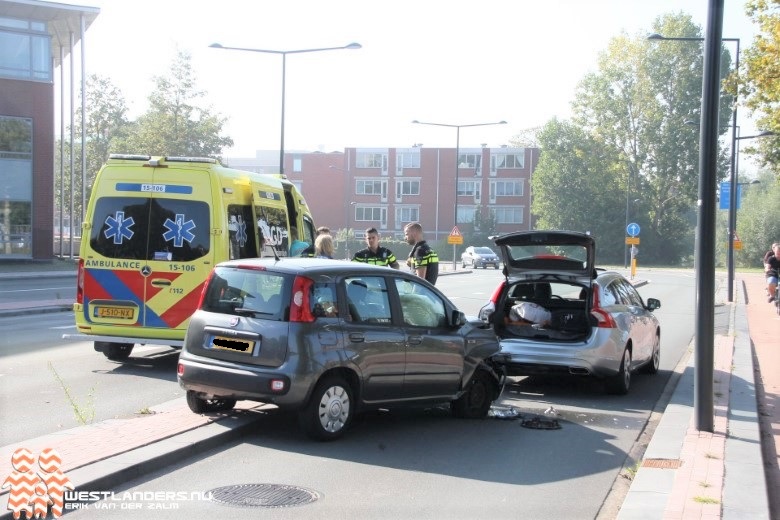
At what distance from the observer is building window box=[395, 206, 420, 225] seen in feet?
294

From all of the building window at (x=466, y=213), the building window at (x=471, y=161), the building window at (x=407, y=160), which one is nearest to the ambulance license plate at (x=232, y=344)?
the building window at (x=407, y=160)

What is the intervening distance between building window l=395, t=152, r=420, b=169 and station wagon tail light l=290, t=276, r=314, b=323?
8173cm

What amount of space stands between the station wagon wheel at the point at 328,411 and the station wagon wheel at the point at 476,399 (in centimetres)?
162

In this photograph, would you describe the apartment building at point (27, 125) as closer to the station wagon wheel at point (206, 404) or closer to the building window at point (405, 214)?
the station wagon wheel at point (206, 404)

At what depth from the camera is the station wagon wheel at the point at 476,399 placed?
29.3ft

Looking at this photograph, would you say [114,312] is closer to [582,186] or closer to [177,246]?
[177,246]

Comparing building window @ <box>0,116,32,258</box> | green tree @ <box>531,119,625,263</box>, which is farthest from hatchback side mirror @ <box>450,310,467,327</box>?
green tree @ <box>531,119,625,263</box>

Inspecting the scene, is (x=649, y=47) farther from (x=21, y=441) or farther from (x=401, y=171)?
(x=21, y=441)

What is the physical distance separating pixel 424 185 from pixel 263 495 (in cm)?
8361

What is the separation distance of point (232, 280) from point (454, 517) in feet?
10.6

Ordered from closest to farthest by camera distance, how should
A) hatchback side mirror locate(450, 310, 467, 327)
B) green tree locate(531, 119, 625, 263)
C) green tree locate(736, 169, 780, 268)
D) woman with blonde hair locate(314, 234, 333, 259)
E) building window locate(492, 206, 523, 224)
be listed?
hatchback side mirror locate(450, 310, 467, 327) < woman with blonde hair locate(314, 234, 333, 259) < green tree locate(531, 119, 625, 263) < green tree locate(736, 169, 780, 268) < building window locate(492, 206, 523, 224)

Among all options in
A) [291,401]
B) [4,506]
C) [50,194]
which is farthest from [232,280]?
[50,194]

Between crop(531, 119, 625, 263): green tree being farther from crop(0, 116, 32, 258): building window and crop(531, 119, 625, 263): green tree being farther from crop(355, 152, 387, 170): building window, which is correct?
crop(0, 116, 32, 258): building window

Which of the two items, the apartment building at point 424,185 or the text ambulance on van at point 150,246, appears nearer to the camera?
the text ambulance on van at point 150,246
